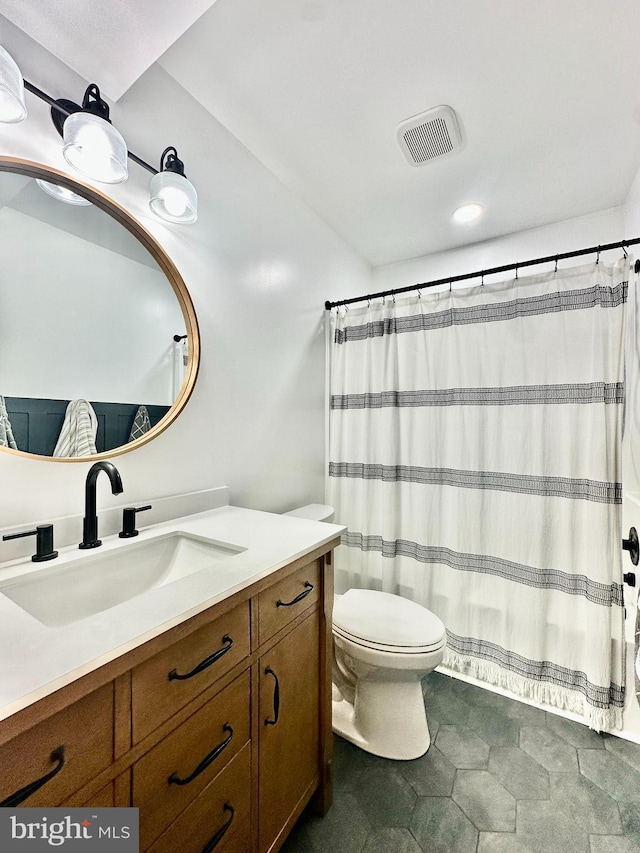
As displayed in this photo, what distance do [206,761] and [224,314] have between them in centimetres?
141

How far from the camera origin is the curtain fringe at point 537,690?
1.52m

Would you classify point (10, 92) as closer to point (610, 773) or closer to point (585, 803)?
point (585, 803)

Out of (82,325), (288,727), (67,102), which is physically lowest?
(288,727)

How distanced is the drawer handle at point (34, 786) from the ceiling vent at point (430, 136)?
6.80ft

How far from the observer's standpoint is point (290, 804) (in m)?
1.02

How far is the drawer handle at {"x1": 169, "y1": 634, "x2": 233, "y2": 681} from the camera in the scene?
672 mm

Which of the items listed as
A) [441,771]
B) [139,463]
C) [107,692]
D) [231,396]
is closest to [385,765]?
[441,771]

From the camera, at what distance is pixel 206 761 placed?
739 millimetres

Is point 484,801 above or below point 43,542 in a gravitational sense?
below

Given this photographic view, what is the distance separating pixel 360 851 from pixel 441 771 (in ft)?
1.38

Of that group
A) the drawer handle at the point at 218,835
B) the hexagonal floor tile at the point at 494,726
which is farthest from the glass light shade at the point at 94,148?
the hexagonal floor tile at the point at 494,726

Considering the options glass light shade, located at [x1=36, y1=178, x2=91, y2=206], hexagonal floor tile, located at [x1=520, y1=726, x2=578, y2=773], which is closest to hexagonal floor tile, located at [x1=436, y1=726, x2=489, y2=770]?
hexagonal floor tile, located at [x1=520, y1=726, x2=578, y2=773]

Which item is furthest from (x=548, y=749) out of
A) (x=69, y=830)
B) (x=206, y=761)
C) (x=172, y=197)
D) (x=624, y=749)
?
(x=172, y=197)

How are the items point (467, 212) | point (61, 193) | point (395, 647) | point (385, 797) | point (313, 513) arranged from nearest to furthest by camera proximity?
point (61, 193)
point (385, 797)
point (395, 647)
point (313, 513)
point (467, 212)
